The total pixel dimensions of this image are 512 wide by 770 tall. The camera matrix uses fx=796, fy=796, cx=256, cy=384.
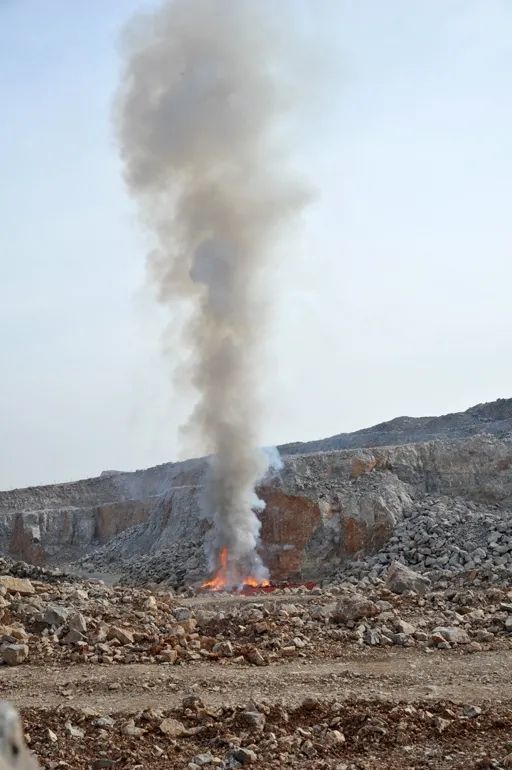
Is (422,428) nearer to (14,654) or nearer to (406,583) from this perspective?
(406,583)

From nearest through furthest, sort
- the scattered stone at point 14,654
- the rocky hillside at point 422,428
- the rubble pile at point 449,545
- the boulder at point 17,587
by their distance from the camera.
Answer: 1. the scattered stone at point 14,654
2. the boulder at point 17,587
3. the rubble pile at point 449,545
4. the rocky hillside at point 422,428

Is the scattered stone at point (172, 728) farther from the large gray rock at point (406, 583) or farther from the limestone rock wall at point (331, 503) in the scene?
the limestone rock wall at point (331, 503)

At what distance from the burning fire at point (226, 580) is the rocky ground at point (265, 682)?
345 inches

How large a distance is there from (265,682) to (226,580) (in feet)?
51.3

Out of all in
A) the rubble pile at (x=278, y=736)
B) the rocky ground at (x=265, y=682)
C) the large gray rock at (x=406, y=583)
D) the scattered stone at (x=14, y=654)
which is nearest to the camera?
the rubble pile at (x=278, y=736)

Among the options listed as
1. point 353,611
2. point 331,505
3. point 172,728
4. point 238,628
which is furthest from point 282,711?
point 331,505

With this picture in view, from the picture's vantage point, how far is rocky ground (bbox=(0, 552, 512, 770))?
7480 millimetres

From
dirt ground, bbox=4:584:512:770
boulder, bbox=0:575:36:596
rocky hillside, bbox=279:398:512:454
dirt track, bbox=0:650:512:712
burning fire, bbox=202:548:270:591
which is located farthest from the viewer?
rocky hillside, bbox=279:398:512:454

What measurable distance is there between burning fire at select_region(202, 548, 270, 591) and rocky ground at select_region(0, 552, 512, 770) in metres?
8.76

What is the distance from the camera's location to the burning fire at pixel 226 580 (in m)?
24.0

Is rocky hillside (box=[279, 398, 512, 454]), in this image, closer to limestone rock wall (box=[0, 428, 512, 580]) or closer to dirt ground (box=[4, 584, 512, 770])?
limestone rock wall (box=[0, 428, 512, 580])

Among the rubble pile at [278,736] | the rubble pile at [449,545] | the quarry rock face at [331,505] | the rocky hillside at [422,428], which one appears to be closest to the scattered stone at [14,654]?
the rubble pile at [278,736]

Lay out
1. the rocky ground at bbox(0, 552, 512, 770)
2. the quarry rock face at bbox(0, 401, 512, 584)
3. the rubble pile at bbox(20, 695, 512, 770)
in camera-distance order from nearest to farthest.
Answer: the rubble pile at bbox(20, 695, 512, 770)
the rocky ground at bbox(0, 552, 512, 770)
the quarry rock face at bbox(0, 401, 512, 584)

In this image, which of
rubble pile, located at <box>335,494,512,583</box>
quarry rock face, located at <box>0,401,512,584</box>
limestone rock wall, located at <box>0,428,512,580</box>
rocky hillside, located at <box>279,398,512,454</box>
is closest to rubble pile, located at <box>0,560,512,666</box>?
rubble pile, located at <box>335,494,512,583</box>
